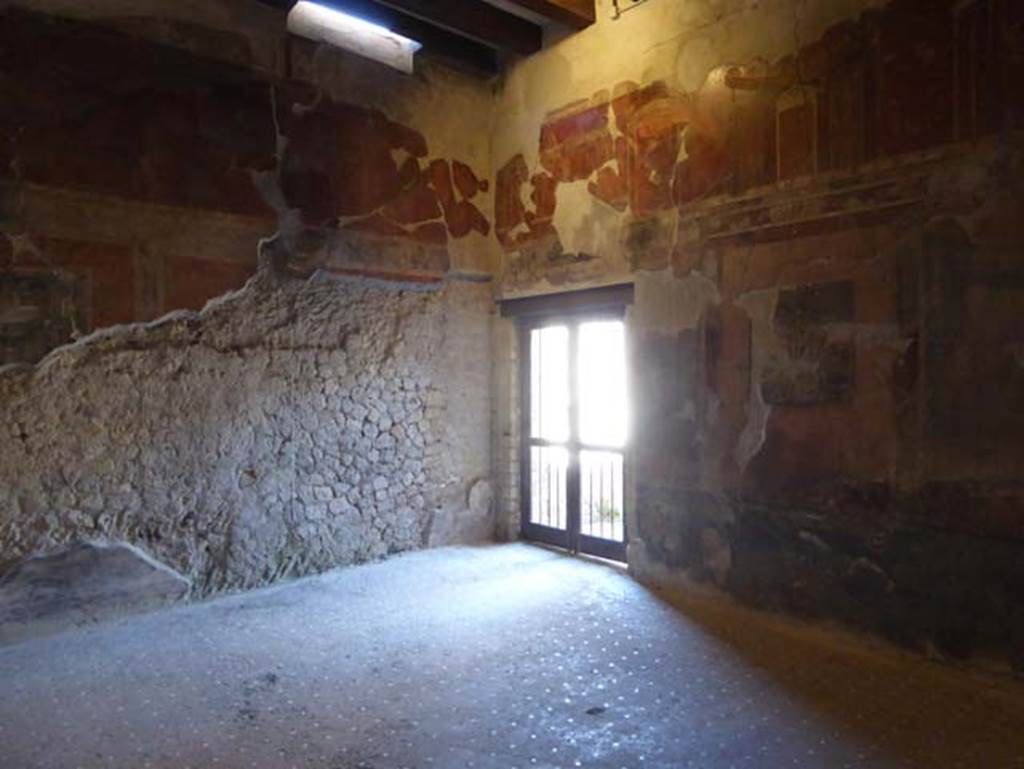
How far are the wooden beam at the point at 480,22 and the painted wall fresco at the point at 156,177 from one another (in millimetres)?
625

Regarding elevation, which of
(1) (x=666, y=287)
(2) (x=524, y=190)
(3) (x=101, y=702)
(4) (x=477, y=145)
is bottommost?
(3) (x=101, y=702)

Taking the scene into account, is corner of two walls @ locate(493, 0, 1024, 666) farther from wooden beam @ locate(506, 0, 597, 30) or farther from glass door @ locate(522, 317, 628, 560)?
glass door @ locate(522, 317, 628, 560)

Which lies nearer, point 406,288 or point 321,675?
point 321,675

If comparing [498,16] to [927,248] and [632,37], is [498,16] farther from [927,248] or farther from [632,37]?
[927,248]

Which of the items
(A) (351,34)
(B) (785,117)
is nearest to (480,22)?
(A) (351,34)

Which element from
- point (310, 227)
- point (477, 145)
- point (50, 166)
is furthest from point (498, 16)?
point (50, 166)

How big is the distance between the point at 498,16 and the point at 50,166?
8.29 ft

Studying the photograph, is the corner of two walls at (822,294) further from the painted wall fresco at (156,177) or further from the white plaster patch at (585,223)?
the painted wall fresco at (156,177)

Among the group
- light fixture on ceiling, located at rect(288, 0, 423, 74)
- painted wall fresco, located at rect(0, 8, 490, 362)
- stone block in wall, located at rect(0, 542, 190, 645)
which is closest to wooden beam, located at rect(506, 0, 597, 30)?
light fixture on ceiling, located at rect(288, 0, 423, 74)

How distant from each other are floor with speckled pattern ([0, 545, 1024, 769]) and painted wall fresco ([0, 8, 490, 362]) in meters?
1.51

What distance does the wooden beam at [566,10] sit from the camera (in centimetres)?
372

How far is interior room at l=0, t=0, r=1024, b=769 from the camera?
2393 mm

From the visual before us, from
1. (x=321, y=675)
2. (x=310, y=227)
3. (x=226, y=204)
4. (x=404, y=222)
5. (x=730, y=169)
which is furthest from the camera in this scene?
(x=404, y=222)

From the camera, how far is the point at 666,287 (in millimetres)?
3533
